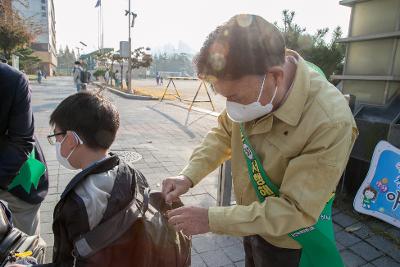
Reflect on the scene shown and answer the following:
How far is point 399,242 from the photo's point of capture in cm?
303

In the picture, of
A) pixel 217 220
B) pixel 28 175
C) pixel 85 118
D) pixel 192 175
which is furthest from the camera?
pixel 28 175

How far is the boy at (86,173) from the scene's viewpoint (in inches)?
51.1

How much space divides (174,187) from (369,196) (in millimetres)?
2654

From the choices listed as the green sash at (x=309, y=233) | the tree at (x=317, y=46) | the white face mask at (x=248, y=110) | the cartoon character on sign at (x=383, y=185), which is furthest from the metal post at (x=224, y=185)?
the tree at (x=317, y=46)

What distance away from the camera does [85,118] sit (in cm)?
155

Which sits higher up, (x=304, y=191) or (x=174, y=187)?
(x=304, y=191)

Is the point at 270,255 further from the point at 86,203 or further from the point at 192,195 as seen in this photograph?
the point at 192,195

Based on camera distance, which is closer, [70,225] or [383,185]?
[70,225]

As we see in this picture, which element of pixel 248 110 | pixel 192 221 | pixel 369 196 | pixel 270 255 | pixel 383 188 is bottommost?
pixel 369 196

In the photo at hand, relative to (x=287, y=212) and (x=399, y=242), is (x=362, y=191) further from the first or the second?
(x=287, y=212)

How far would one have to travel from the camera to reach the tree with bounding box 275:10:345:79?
1095 cm

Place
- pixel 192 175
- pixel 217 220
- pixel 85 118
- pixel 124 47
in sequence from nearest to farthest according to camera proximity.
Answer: pixel 217 220, pixel 85 118, pixel 192 175, pixel 124 47

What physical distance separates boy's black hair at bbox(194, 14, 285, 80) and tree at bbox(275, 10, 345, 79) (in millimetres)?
9802

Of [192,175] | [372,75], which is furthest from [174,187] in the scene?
[372,75]
